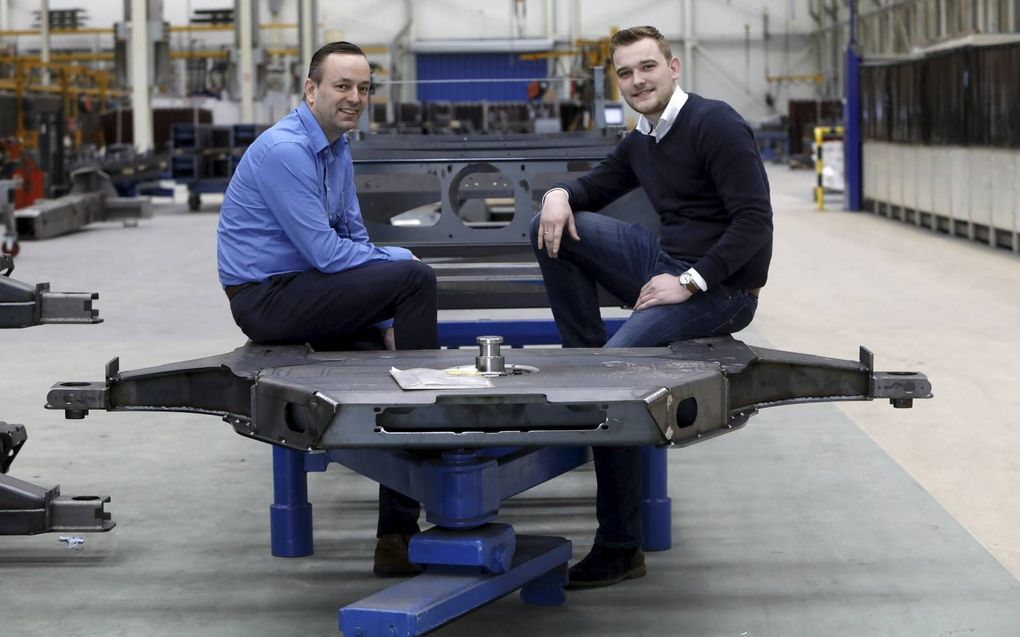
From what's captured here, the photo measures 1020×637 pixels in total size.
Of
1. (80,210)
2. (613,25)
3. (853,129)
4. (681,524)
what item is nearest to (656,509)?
(681,524)

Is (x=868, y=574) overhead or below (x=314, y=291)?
below

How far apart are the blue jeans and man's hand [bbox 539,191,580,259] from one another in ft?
0.13

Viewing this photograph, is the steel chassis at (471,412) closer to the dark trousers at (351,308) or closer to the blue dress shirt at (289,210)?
the dark trousers at (351,308)

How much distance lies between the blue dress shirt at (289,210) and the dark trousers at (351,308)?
0.05 metres

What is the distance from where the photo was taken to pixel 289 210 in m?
3.44

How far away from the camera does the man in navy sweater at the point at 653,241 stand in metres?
3.44

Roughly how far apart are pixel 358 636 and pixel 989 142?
10.9m

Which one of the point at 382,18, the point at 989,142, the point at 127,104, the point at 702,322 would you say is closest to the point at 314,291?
the point at 702,322

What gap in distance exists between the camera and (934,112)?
14.1 meters

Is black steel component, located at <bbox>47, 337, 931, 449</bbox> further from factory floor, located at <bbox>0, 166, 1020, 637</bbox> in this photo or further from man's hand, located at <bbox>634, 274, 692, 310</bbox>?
factory floor, located at <bbox>0, 166, 1020, 637</bbox>

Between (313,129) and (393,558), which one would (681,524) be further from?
(313,129)

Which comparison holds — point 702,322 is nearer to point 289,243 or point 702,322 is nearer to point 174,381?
point 289,243

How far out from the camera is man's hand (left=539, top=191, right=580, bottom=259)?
378cm

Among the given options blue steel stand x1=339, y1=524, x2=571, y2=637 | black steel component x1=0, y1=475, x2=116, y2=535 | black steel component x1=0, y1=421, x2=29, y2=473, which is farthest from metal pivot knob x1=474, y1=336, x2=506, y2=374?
black steel component x1=0, y1=421, x2=29, y2=473
